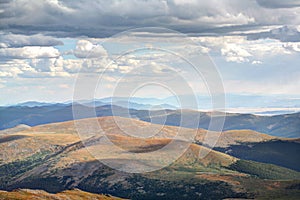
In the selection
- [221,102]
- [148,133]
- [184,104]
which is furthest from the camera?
[148,133]

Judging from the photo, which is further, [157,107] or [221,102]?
[157,107]

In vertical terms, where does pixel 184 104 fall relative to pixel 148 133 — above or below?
above

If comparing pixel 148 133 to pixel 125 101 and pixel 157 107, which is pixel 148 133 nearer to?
pixel 157 107

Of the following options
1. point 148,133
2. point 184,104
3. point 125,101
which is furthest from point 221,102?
point 148,133

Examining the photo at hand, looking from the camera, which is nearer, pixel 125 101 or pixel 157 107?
pixel 125 101

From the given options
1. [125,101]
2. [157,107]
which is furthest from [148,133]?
[125,101]

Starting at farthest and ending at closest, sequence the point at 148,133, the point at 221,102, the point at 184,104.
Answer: the point at 148,133, the point at 184,104, the point at 221,102

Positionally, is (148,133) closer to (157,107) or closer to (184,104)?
(157,107)

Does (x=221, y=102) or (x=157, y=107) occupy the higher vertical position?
(x=221, y=102)
